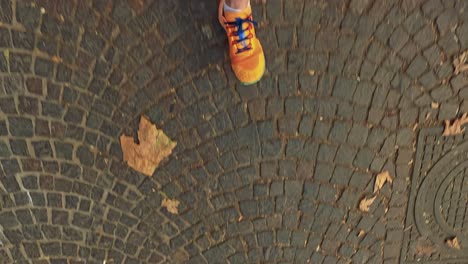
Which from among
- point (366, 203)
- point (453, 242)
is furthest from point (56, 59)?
point (453, 242)

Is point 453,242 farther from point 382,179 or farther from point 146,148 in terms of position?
point 146,148

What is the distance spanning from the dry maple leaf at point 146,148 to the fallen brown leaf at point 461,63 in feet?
5.69

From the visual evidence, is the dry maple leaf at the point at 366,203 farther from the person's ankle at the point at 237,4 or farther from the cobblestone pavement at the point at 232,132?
the person's ankle at the point at 237,4

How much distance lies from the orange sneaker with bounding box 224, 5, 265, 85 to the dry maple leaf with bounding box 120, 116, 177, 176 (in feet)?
1.95

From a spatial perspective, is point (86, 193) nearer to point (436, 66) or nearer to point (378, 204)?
point (378, 204)

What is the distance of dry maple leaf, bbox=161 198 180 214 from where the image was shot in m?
2.86

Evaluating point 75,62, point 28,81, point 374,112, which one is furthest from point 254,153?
point 28,81

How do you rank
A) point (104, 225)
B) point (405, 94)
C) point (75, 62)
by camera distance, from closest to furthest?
point (75, 62) → point (405, 94) → point (104, 225)

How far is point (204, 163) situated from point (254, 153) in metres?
0.32

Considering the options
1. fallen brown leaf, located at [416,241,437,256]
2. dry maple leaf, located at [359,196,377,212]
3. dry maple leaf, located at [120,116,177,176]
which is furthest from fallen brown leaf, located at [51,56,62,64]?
fallen brown leaf, located at [416,241,437,256]

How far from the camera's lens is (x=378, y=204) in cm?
296

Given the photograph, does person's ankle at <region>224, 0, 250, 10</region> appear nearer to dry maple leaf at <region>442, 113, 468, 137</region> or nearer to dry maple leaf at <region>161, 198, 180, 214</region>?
dry maple leaf at <region>161, 198, 180, 214</region>

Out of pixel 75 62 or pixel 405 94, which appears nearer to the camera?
pixel 75 62

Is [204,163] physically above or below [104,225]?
above
